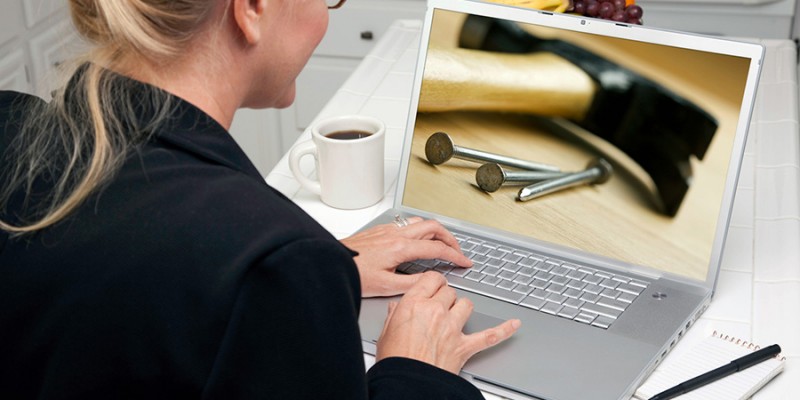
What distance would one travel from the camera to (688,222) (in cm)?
108

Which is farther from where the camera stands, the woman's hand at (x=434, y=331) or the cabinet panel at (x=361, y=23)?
the cabinet panel at (x=361, y=23)

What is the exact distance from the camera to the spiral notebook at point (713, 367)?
2.96 ft

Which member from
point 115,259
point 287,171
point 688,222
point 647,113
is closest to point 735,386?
point 688,222

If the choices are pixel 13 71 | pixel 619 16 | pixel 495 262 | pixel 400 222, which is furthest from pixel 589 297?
pixel 13 71

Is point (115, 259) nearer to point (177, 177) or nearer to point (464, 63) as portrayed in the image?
point (177, 177)

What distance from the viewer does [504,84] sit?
3.95 feet

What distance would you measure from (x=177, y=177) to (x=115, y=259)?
7 cm

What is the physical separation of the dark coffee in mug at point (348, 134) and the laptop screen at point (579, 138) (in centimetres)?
8

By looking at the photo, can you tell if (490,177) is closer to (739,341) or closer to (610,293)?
(610,293)

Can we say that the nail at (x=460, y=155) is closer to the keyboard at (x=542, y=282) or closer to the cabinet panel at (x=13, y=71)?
the keyboard at (x=542, y=282)

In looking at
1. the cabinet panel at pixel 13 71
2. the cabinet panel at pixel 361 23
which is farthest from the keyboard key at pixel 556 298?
the cabinet panel at pixel 361 23

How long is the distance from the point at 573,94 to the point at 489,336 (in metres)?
0.36

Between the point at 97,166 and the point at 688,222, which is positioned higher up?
Result: the point at 97,166

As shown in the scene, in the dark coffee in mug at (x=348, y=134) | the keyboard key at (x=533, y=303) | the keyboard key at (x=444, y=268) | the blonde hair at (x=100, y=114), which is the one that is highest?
the blonde hair at (x=100, y=114)
